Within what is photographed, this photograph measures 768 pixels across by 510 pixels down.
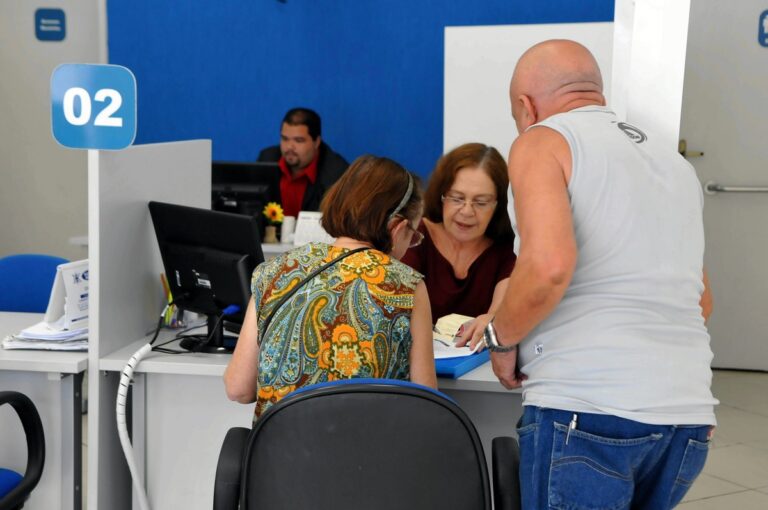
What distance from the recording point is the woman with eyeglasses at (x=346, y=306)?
1880 millimetres

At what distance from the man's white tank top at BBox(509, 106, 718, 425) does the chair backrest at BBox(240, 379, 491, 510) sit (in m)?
0.19

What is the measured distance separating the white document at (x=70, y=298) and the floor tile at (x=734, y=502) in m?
2.27

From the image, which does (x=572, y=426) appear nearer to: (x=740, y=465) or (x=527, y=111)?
(x=527, y=111)

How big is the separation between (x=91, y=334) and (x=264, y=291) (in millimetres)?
738

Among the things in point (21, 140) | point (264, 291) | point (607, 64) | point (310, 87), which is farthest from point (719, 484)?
point (21, 140)

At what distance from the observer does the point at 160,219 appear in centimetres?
267

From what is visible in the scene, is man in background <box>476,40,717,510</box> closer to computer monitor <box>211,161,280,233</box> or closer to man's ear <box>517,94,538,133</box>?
man's ear <box>517,94,538,133</box>

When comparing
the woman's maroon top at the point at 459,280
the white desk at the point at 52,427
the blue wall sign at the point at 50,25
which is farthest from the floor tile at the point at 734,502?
the blue wall sign at the point at 50,25

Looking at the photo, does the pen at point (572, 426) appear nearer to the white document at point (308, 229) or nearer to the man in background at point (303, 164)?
the white document at point (308, 229)

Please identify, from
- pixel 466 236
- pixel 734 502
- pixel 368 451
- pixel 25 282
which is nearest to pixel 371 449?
pixel 368 451

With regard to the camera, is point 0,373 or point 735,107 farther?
point 735,107

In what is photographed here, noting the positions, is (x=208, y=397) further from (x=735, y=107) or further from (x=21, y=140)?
(x=21, y=140)

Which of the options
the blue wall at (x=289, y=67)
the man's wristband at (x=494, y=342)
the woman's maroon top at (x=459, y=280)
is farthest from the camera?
the blue wall at (x=289, y=67)

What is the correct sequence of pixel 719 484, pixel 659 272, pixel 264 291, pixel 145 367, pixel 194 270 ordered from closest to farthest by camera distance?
pixel 659 272 < pixel 264 291 < pixel 145 367 < pixel 194 270 < pixel 719 484
